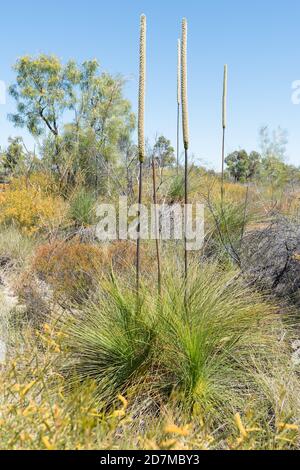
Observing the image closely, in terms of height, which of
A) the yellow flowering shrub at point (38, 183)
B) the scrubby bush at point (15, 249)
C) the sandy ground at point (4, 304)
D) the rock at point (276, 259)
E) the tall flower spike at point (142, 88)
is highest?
the tall flower spike at point (142, 88)

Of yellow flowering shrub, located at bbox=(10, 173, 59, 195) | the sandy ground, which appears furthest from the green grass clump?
yellow flowering shrub, located at bbox=(10, 173, 59, 195)

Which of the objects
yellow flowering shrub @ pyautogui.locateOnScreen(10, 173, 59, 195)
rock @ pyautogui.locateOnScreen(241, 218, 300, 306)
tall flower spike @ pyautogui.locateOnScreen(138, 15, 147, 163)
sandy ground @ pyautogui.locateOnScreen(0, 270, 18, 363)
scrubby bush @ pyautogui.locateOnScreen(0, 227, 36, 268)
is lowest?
sandy ground @ pyautogui.locateOnScreen(0, 270, 18, 363)

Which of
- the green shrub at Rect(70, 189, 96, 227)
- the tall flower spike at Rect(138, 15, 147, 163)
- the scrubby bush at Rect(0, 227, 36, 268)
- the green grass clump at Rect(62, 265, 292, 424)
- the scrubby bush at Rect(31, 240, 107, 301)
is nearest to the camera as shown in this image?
the green grass clump at Rect(62, 265, 292, 424)

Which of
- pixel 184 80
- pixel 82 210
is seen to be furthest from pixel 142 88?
pixel 82 210

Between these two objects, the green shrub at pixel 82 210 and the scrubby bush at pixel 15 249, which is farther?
the green shrub at pixel 82 210

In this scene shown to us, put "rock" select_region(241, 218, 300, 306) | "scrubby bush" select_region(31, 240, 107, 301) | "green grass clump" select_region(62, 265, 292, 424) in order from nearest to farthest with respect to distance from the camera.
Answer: "green grass clump" select_region(62, 265, 292, 424) < "rock" select_region(241, 218, 300, 306) < "scrubby bush" select_region(31, 240, 107, 301)

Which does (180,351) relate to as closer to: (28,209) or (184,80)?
(184,80)

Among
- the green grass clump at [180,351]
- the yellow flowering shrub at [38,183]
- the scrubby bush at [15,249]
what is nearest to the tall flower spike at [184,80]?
the green grass clump at [180,351]

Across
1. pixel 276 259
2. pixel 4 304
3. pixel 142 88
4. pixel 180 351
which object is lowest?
pixel 4 304

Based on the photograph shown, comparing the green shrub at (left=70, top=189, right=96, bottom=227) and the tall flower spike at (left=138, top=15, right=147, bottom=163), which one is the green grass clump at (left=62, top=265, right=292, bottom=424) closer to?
the tall flower spike at (left=138, top=15, right=147, bottom=163)

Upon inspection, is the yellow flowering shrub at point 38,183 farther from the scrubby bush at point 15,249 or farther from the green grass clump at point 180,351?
the green grass clump at point 180,351

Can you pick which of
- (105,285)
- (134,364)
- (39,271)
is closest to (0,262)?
(39,271)

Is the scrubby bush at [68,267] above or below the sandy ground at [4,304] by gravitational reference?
above
